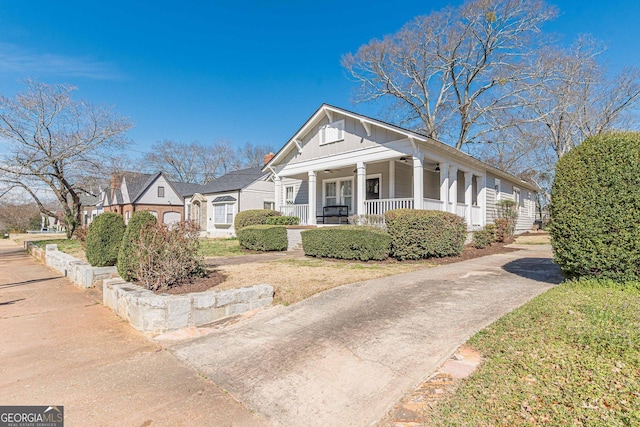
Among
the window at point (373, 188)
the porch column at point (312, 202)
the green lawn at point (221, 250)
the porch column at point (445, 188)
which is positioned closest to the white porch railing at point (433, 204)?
the porch column at point (445, 188)

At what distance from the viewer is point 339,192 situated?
16.2 meters

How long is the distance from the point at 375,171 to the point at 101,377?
13.2 meters

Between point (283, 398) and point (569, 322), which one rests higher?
point (569, 322)

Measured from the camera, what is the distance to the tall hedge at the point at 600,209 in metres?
4.56

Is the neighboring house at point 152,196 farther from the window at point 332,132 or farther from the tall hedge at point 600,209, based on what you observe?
the tall hedge at point 600,209

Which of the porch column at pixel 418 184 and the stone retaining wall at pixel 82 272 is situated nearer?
the stone retaining wall at pixel 82 272

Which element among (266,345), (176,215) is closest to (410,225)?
(266,345)

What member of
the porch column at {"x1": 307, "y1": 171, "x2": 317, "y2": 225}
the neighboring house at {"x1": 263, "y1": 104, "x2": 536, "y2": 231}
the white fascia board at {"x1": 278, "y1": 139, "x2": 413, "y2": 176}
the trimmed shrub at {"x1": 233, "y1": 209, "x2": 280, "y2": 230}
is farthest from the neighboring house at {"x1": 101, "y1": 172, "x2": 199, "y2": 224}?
the porch column at {"x1": 307, "y1": 171, "x2": 317, "y2": 225}

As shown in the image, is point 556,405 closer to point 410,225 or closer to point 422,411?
point 422,411

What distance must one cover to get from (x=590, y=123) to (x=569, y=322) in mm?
29623

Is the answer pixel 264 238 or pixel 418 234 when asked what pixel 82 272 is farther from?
pixel 418 234

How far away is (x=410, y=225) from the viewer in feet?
30.0

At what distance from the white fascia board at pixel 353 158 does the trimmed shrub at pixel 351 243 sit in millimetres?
3906

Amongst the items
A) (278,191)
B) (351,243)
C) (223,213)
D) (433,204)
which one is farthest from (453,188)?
(223,213)
